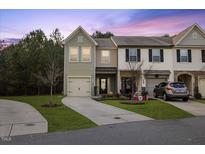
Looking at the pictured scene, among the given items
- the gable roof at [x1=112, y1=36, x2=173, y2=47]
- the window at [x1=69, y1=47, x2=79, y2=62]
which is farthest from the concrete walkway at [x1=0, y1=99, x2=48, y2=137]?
the gable roof at [x1=112, y1=36, x2=173, y2=47]

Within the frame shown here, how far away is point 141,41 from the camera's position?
82.9 feet

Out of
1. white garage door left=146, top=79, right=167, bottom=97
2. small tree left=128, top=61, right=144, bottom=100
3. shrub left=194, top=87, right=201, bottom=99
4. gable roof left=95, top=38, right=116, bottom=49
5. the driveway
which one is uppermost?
gable roof left=95, top=38, right=116, bottom=49

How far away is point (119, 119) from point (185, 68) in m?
16.1

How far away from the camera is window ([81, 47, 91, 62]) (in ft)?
77.7

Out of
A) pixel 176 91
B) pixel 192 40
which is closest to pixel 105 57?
pixel 176 91

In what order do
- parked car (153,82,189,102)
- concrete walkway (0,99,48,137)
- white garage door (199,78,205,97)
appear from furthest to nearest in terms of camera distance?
white garage door (199,78,205,97)
parked car (153,82,189,102)
concrete walkway (0,99,48,137)

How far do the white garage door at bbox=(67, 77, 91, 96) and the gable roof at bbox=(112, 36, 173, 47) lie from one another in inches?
210

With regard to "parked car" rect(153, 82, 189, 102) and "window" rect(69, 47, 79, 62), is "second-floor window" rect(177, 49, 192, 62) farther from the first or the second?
"window" rect(69, 47, 79, 62)

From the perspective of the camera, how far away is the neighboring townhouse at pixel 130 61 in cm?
2361

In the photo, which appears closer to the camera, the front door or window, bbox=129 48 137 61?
window, bbox=129 48 137 61

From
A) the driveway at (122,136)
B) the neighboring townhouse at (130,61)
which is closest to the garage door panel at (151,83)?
the neighboring townhouse at (130,61)

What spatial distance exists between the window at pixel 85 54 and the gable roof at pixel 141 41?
3234 mm

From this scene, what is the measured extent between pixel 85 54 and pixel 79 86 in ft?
11.4

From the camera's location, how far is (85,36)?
23828mm
